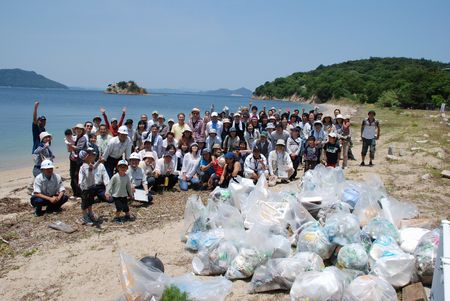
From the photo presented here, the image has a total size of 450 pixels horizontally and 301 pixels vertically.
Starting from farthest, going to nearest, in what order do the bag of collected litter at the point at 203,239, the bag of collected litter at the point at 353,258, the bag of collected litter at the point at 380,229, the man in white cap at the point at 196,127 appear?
1. the man in white cap at the point at 196,127
2. the bag of collected litter at the point at 203,239
3. the bag of collected litter at the point at 380,229
4. the bag of collected litter at the point at 353,258

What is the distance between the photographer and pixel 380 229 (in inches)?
185

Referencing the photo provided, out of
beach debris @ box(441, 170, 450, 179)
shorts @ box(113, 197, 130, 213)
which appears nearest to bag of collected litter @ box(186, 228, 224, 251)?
shorts @ box(113, 197, 130, 213)

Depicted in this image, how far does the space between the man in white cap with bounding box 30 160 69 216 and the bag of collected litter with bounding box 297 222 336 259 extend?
4689mm

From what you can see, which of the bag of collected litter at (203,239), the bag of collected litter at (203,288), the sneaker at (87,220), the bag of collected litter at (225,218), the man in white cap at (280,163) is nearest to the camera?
the bag of collected litter at (203,288)

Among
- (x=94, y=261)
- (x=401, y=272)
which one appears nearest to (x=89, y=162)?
(x=94, y=261)

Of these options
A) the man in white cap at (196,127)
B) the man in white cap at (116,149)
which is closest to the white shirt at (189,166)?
the man in white cap at (196,127)

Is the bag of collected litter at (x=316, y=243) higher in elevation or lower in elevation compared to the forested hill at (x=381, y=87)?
lower

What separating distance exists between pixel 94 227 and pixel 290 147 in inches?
203

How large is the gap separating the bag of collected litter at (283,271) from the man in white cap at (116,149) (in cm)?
440

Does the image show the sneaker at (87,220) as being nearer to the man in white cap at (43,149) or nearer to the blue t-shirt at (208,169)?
the man in white cap at (43,149)

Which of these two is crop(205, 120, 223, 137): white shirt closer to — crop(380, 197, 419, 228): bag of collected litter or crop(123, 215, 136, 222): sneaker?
crop(123, 215, 136, 222): sneaker

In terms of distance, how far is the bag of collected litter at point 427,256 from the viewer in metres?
3.93

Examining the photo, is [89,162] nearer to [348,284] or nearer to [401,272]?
[348,284]

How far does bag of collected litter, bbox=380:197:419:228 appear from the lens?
539cm
